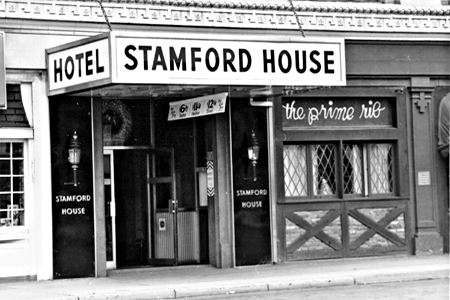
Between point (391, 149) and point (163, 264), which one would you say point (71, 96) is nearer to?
point (163, 264)

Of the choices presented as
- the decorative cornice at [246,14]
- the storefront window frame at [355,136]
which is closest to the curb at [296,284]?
the storefront window frame at [355,136]

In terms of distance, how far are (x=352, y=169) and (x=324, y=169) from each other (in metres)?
0.69

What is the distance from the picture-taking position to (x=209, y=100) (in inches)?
745

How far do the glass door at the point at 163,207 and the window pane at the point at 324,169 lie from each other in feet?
10.2

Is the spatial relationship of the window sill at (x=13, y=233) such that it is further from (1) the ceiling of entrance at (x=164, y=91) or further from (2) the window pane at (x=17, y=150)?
(1) the ceiling of entrance at (x=164, y=91)

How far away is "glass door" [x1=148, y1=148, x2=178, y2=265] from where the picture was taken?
20.3 m

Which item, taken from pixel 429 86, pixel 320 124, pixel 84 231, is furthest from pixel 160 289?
pixel 429 86

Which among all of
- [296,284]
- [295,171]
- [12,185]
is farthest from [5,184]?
[295,171]

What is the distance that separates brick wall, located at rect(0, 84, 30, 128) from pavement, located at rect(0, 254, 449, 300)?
3.00 meters

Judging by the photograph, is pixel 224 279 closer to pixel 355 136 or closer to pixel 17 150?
pixel 17 150

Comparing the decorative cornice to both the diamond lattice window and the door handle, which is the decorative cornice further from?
the door handle

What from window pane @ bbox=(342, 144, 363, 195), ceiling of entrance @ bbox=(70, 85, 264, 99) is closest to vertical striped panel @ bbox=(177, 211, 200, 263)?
ceiling of entrance @ bbox=(70, 85, 264, 99)

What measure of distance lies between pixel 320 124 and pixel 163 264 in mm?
4559

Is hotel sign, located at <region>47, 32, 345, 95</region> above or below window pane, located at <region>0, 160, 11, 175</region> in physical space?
above
